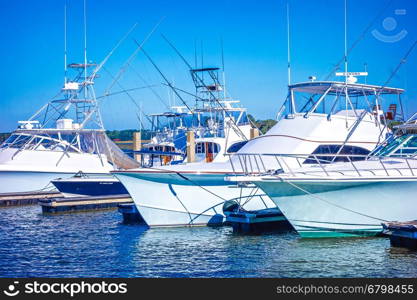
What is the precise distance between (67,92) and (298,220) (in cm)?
2113

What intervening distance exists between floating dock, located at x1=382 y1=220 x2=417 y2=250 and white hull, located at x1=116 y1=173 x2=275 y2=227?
6.09 m

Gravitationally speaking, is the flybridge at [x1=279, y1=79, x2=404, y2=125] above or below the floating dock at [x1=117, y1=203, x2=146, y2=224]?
above

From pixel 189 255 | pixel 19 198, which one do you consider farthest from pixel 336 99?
pixel 19 198

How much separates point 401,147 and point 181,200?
7.49m

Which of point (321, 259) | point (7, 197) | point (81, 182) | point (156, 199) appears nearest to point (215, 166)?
point (156, 199)

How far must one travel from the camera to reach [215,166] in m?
24.9

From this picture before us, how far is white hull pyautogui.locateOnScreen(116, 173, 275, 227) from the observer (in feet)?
79.1

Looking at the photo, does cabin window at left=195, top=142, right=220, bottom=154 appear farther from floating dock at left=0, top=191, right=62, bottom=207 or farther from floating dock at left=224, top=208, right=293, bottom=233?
floating dock at left=224, top=208, right=293, bottom=233

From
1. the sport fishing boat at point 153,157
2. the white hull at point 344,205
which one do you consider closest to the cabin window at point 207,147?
the sport fishing boat at point 153,157

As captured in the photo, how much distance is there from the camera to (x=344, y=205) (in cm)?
1998

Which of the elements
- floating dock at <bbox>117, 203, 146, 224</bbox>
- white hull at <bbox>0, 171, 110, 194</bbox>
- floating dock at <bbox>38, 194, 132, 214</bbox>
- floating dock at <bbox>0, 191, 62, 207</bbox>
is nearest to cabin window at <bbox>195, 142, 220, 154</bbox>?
floating dock at <bbox>38, 194, 132, 214</bbox>

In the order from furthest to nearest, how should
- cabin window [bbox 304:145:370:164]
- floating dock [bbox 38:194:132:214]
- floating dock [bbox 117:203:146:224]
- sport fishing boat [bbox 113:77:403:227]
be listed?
floating dock [bbox 38:194:132:214], floating dock [bbox 117:203:146:224], cabin window [bbox 304:145:370:164], sport fishing boat [bbox 113:77:403:227]

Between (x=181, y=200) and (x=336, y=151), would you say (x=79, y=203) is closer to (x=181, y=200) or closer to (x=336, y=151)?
(x=181, y=200)

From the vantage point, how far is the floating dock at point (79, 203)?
3159cm
